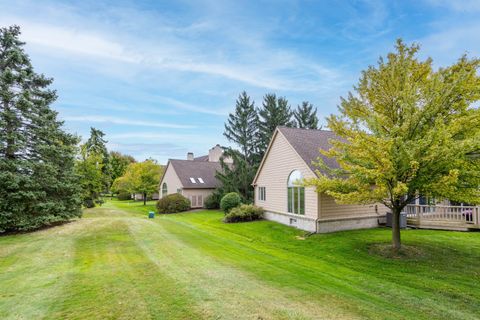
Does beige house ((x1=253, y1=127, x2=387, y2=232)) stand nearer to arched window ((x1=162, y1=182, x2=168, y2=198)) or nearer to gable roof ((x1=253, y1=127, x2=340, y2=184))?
gable roof ((x1=253, y1=127, x2=340, y2=184))

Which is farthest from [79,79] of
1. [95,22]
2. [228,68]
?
[228,68]

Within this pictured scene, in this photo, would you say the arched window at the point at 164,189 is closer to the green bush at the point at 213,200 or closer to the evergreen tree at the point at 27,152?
the green bush at the point at 213,200

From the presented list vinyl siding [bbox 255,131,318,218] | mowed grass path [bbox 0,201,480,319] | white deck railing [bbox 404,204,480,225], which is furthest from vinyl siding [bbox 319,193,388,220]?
white deck railing [bbox 404,204,480,225]

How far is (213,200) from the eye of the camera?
90.8 feet

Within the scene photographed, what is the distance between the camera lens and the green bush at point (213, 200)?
27.5 m

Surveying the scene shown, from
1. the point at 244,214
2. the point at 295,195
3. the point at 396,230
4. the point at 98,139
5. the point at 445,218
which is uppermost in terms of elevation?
the point at 98,139

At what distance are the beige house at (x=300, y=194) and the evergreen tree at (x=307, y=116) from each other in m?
18.3

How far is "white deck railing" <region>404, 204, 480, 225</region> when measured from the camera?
43.1 feet

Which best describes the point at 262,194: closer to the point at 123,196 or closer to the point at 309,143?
the point at 309,143

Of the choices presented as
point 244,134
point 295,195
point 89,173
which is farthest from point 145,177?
point 295,195

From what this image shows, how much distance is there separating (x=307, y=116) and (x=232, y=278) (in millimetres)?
33191

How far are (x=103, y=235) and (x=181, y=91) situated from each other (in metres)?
14.3

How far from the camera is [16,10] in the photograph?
11703mm

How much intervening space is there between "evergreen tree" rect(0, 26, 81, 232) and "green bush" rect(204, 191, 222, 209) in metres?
13.4
